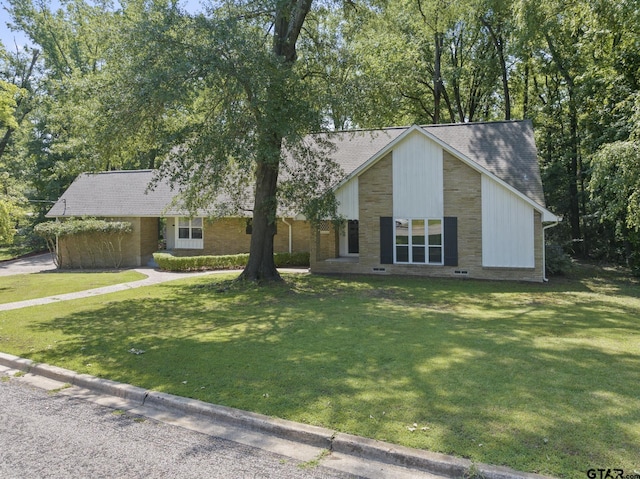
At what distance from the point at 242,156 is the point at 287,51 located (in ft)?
19.7

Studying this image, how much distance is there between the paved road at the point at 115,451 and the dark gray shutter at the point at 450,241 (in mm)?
14834

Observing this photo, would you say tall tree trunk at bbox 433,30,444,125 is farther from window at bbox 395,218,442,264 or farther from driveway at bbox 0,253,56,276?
driveway at bbox 0,253,56,276

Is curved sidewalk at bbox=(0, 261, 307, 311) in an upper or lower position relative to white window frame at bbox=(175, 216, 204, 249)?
lower

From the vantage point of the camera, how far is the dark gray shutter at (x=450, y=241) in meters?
18.1

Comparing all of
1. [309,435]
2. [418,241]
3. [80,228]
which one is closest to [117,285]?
[80,228]

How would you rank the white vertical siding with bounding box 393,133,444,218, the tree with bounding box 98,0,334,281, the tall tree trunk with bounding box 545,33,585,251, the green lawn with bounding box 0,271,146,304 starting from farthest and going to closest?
the tall tree trunk with bounding box 545,33,585,251 < the white vertical siding with bounding box 393,133,444,218 < the green lawn with bounding box 0,271,146,304 < the tree with bounding box 98,0,334,281

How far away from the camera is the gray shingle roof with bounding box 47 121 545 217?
1838cm

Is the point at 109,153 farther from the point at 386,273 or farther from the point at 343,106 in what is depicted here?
the point at 386,273

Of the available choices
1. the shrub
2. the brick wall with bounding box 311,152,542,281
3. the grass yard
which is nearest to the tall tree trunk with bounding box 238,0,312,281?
the grass yard

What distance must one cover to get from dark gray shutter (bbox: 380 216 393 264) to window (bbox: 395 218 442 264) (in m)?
0.25

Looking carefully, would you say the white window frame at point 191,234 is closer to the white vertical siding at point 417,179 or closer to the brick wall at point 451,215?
the brick wall at point 451,215

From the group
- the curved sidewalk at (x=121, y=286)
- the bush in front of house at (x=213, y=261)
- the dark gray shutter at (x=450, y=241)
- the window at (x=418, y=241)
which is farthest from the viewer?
the bush in front of house at (x=213, y=261)

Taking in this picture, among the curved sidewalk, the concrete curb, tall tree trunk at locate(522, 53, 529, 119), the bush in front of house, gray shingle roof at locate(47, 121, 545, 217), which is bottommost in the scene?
the concrete curb

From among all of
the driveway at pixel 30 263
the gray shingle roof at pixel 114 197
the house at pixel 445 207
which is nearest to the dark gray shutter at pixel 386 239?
the house at pixel 445 207
